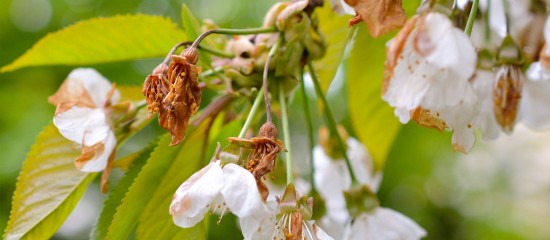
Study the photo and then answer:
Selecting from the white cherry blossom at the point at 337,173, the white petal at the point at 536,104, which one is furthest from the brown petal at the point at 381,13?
the white cherry blossom at the point at 337,173

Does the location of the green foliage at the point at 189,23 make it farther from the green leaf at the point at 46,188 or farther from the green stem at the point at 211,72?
the green leaf at the point at 46,188

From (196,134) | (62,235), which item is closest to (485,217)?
(62,235)

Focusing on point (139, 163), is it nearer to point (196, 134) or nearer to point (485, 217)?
point (196, 134)

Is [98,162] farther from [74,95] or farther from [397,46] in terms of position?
[397,46]

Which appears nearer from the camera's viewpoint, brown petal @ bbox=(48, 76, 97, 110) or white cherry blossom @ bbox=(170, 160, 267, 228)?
white cherry blossom @ bbox=(170, 160, 267, 228)

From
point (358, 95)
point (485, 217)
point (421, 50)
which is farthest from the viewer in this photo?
point (485, 217)

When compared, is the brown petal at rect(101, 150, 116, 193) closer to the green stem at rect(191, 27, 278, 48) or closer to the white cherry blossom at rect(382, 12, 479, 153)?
the green stem at rect(191, 27, 278, 48)

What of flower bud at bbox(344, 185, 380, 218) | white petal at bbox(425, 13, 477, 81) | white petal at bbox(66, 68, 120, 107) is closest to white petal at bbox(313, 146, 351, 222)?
flower bud at bbox(344, 185, 380, 218)
